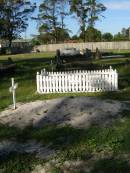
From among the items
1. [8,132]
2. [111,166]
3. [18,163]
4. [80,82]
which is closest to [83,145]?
[111,166]

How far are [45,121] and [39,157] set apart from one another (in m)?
2.80

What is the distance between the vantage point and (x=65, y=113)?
1360cm

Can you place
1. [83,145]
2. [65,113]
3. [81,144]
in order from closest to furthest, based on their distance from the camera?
[83,145] < [81,144] < [65,113]

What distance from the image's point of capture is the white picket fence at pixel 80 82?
69.2ft

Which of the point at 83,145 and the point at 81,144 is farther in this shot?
the point at 81,144

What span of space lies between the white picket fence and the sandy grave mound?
6.29 m

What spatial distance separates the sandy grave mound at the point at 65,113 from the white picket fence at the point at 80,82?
6.29 meters

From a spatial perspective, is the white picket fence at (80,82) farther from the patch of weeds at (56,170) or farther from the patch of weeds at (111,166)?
the patch of weeds at (56,170)

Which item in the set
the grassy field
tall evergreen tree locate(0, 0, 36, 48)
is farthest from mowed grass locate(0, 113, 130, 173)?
tall evergreen tree locate(0, 0, 36, 48)

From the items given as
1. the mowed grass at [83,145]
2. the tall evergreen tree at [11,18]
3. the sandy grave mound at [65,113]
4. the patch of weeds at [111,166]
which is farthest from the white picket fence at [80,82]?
the tall evergreen tree at [11,18]

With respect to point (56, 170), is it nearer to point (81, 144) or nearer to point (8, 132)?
point (81, 144)

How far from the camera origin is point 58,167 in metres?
9.77

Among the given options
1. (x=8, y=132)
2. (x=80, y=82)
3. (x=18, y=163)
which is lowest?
Result: (x=18, y=163)

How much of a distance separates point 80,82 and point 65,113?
25.2 ft
